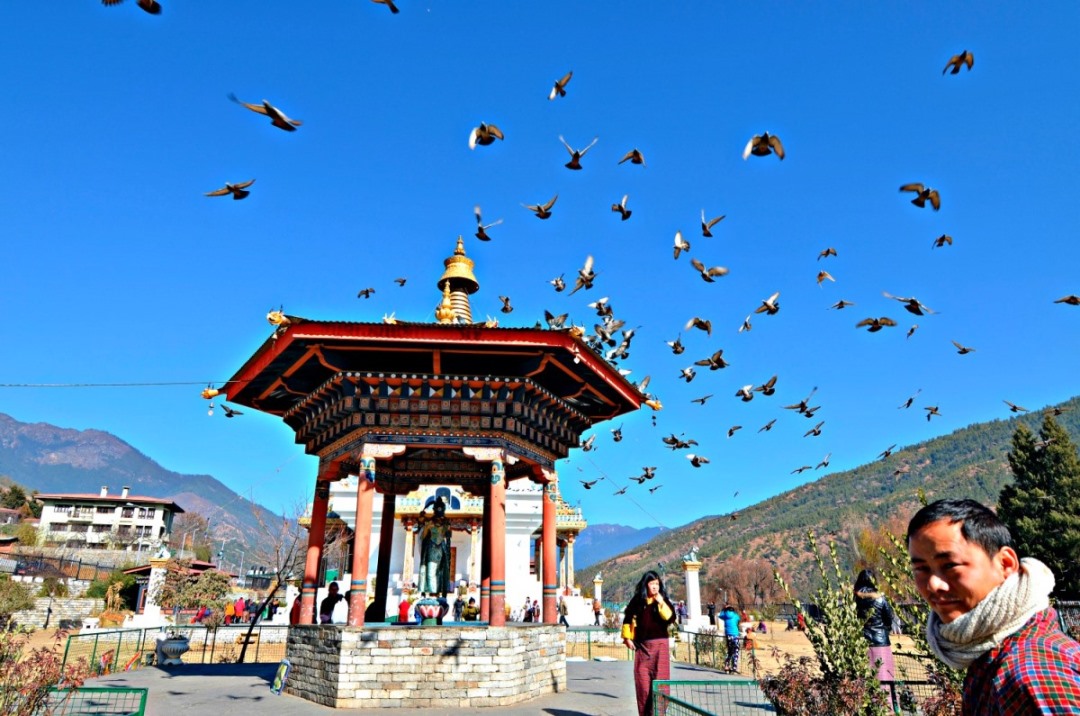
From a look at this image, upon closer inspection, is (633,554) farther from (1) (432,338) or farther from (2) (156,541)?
(1) (432,338)

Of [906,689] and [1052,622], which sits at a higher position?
[1052,622]

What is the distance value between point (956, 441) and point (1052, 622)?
19872 centimetres

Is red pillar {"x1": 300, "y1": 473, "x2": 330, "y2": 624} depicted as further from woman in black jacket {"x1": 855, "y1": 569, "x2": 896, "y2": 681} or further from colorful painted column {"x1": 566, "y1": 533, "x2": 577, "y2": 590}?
colorful painted column {"x1": 566, "y1": 533, "x2": 577, "y2": 590}

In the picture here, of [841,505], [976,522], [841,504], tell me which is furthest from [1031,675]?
[841,504]

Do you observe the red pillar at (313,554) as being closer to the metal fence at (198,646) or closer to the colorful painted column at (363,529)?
the colorful painted column at (363,529)

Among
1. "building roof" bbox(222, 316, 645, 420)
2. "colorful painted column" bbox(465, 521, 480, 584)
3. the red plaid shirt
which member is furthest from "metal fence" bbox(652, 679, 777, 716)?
"colorful painted column" bbox(465, 521, 480, 584)

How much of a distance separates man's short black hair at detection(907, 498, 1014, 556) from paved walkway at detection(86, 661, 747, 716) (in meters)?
9.82

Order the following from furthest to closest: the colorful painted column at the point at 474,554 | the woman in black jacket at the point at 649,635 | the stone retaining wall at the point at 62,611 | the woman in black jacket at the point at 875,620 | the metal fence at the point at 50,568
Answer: the metal fence at the point at 50,568 → the stone retaining wall at the point at 62,611 → the colorful painted column at the point at 474,554 → the woman in black jacket at the point at 649,635 → the woman in black jacket at the point at 875,620

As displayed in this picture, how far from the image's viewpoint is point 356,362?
13812 millimetres

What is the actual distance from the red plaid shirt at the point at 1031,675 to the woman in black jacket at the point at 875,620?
6.49 m

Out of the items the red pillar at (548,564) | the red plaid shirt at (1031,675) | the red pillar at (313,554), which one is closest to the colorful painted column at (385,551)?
the red pillar at (313,554)

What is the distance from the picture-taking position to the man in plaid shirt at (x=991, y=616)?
2004 mm

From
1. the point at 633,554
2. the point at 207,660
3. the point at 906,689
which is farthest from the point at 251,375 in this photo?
the point at 633,554

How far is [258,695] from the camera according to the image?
12.6 m
